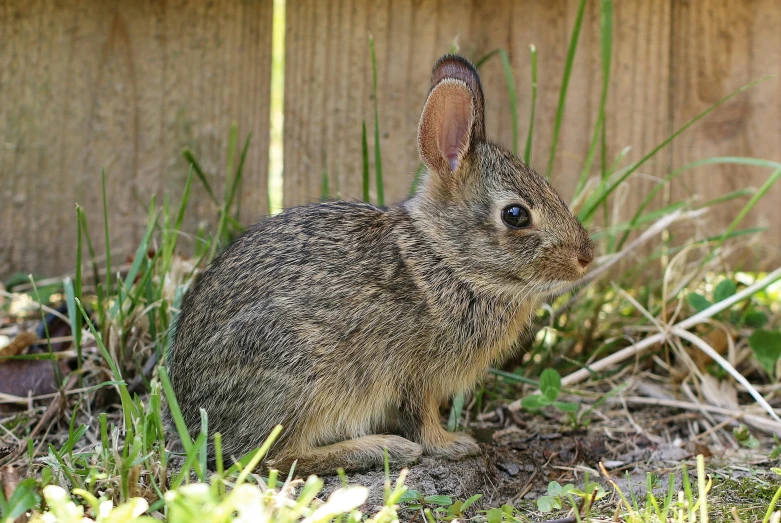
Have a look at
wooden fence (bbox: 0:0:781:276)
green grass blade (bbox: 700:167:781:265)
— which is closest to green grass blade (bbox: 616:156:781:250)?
green grass blade (bbox: 700:167:781:265)

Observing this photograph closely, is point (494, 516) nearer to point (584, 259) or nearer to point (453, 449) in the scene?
point (453, 449)

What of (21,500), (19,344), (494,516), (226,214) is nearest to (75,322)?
(19,344)

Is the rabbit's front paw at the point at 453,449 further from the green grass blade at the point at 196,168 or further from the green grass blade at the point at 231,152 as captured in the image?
the green grass blade at the point at 231,152

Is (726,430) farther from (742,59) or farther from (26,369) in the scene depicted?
(26,369)

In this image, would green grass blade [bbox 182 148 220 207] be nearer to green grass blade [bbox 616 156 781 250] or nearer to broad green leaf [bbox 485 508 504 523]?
green grass blade [bbox 616 156 781 250]

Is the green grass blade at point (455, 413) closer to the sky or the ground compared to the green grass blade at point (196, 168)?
closer to the ground

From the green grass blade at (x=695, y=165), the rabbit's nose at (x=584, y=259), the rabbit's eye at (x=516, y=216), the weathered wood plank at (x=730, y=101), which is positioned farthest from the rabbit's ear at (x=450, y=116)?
the weathered wood plank at (x=730, y=101)
